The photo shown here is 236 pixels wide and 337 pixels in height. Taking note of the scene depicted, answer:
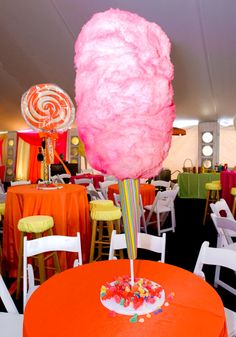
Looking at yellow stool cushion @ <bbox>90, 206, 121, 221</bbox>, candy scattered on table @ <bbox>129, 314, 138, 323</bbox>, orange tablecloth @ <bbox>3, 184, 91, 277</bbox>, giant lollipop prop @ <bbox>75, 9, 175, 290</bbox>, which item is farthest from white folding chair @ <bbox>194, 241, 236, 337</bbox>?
orange tablecloth @ <bbox>3, 184, 91, 277</bbox>

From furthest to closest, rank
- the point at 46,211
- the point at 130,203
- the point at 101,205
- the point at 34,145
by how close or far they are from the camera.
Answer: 1. the point at 34,145
2. the point at 101,205
3. the point at 46,211
4. the point at 130,203

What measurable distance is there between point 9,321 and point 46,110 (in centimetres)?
233

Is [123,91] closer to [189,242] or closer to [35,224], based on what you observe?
[35,224]

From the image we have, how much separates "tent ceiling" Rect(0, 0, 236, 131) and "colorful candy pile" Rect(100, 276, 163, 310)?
12.3 ft

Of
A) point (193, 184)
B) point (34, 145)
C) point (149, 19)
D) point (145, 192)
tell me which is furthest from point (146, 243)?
point (34, 145)

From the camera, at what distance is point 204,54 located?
5.20 metres

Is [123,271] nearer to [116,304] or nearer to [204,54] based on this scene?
[116,304]

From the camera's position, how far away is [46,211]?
113 inches

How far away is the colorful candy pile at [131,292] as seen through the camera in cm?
116

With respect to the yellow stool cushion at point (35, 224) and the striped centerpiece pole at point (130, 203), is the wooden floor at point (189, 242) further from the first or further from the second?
the striped centerpiece pole at point (130, 203)

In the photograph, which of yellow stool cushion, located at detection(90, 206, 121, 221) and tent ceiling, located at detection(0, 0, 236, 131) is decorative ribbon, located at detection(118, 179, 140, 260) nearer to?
yellow stool cushion, located at detection(90, 206, 121, 221)

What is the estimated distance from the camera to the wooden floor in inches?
114

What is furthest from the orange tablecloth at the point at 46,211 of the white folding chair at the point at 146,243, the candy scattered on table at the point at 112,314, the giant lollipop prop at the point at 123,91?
the giant lollipop prop at the point at 123,91

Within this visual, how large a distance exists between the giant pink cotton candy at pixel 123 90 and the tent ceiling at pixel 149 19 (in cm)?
341
